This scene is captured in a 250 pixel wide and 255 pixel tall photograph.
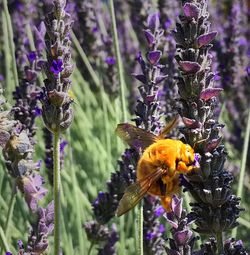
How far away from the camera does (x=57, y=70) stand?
1.44 meters

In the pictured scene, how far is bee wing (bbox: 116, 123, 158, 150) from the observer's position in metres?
1.61

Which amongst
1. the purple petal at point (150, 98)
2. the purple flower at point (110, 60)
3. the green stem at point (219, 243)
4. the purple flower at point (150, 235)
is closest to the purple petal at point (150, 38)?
the purple petal at point (150, 98)

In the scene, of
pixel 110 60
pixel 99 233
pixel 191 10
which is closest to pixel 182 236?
pixel 191 10

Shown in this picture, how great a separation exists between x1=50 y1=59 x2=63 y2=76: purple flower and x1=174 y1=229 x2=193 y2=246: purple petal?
0.46 metres

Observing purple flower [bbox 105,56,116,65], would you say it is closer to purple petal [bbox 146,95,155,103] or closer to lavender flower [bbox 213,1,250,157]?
lavender flower [bbox 213,1,250,157]

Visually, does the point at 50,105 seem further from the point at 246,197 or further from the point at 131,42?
the point at 131,42

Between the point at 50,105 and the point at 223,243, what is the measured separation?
0.50 meters

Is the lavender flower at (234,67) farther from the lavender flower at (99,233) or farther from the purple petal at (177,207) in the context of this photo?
the purple petal at (177,207)

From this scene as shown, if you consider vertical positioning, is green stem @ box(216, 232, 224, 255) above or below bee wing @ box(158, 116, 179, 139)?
below

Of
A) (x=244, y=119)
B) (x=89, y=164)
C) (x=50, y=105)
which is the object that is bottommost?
(x=89, y=164)

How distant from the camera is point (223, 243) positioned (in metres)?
1.37

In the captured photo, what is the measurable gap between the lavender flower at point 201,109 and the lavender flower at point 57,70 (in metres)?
0.28

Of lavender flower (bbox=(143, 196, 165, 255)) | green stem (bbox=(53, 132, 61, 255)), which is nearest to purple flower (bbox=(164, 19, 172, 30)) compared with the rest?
lavender flower (bbox=(143, 196, 165, 255))

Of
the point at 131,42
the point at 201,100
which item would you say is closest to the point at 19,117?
the point at 201,100
